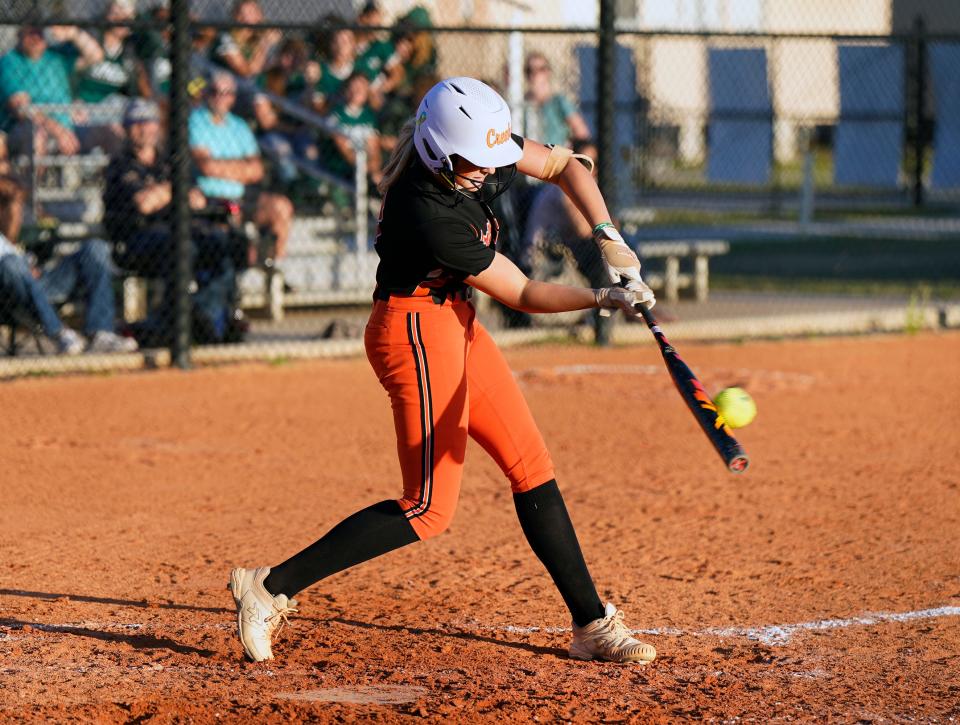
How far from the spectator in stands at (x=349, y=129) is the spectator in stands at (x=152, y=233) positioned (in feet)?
7.39

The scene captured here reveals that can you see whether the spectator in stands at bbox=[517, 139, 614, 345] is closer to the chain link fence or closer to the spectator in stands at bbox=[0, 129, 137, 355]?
the chain link fence

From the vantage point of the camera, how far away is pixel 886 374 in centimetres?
996

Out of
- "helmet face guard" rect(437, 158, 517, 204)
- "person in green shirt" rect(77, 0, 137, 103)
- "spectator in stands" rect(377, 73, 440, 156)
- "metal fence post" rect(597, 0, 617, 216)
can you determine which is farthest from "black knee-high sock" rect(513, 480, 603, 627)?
"person in green shirt" rect(77, 0, 137, 103)

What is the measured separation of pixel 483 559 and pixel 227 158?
20.4 ft

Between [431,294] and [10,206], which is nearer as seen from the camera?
[431,294]

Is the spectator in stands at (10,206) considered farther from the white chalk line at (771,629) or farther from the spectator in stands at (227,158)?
the white chalk line at (771,629)

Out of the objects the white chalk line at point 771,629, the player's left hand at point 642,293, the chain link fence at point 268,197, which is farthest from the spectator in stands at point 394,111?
the player's left hand at point 642,293

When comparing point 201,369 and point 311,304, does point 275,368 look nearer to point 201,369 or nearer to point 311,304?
point 201,369

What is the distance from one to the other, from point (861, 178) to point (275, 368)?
674 inches

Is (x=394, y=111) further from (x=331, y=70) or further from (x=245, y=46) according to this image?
(x=245, y=46)

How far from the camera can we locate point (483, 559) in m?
5.71

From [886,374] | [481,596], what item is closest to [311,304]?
[886,374]

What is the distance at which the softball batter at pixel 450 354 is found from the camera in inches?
166

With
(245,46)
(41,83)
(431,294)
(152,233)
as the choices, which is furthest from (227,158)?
(431,294)
